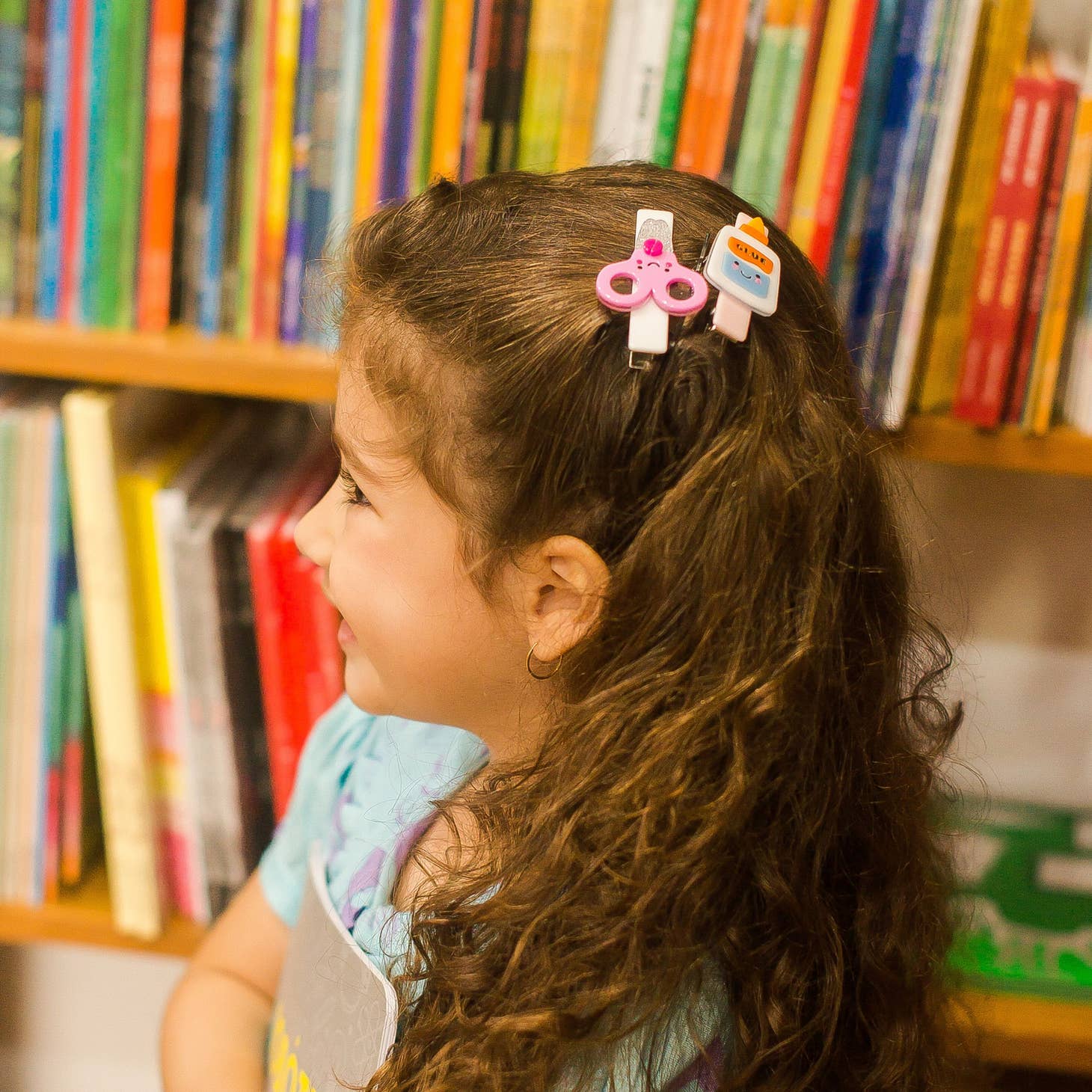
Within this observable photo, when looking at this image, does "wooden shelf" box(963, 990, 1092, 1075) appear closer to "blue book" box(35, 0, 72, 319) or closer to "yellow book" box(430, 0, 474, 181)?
"yellow book" box(430, 0, 474, 181)

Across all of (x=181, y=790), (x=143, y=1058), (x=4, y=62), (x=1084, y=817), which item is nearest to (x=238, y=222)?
(x=4, y=62)

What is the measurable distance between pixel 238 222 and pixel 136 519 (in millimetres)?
237

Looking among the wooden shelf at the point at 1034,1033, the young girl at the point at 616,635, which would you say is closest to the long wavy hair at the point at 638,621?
the young girl at the point at 616,635

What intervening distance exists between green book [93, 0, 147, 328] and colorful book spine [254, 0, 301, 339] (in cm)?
9

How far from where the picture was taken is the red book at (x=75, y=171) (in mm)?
788

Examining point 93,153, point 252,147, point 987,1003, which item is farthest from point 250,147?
point 987,1003

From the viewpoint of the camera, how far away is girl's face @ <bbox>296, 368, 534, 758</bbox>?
2.09 feet

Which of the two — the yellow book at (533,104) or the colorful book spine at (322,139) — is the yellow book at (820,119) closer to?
the yellow book at (533,104)

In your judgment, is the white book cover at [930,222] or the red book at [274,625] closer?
the white book cover at [930,222]

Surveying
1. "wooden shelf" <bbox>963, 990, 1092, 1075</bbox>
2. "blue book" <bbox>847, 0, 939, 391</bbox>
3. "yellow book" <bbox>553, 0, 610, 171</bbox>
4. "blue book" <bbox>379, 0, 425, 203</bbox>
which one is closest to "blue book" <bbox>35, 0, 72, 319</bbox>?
"blue book" <bbox>379, 0, 425, 203</bbox>

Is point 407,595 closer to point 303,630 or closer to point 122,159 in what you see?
point 303,630

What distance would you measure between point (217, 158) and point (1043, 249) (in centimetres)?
57

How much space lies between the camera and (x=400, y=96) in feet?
2.57

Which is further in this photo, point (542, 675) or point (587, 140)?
point (587, 140)
